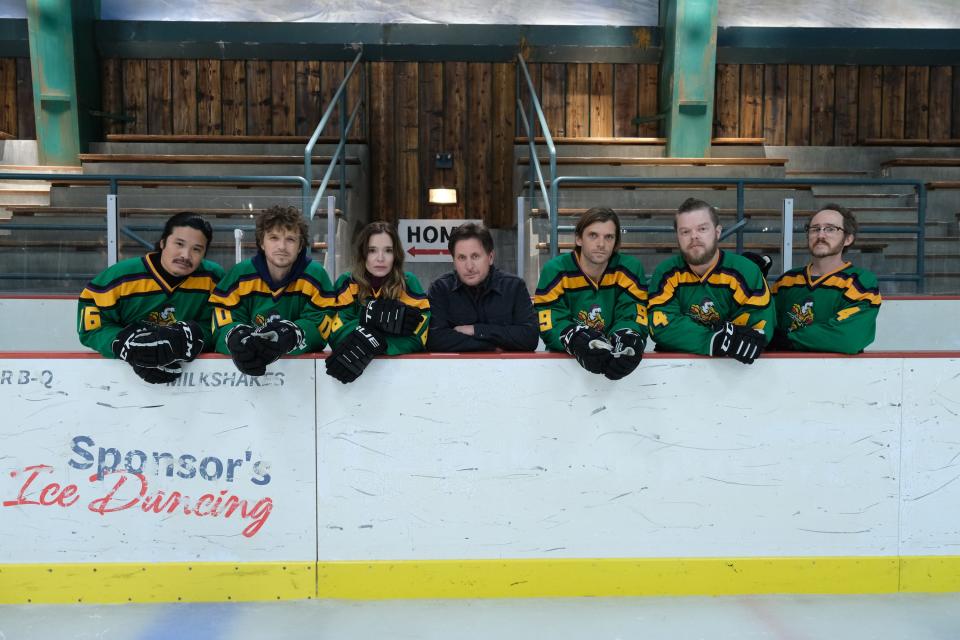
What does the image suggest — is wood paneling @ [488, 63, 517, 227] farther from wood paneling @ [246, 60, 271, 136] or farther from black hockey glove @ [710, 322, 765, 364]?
black hockey glove @ [710, 322, 765, 364]

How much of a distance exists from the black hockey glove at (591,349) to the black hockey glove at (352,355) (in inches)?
24.6

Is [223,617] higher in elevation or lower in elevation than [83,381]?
lower

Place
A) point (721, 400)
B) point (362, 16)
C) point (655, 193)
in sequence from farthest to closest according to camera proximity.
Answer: point (362, 16)
point (655, 193)
point (721, 400)

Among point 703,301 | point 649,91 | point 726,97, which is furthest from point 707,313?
point 726,97

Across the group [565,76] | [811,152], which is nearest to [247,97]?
[565,76]

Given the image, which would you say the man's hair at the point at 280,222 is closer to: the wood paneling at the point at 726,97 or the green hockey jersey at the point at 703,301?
the green hockey jersey at the point at 703,301

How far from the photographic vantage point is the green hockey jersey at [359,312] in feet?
8.68

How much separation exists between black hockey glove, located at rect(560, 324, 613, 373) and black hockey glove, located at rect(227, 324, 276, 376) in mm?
953

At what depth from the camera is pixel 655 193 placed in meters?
6.23

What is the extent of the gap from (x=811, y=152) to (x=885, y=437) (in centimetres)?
677

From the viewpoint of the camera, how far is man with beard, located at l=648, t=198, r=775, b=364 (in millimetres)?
2615

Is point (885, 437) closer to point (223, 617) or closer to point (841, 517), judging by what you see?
point (841, 517)

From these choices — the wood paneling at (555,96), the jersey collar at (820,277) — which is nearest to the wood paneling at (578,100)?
the wood paneling at (555,96)

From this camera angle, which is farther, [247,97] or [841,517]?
[247,97]
